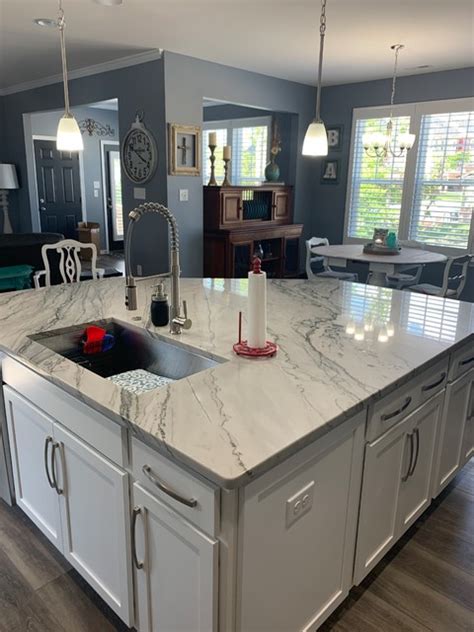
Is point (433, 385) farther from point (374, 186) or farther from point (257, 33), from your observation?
point (374, 186)

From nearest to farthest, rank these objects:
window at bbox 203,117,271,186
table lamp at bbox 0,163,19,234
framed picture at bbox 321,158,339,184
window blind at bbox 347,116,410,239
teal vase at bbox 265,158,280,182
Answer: window blind at bbox 347,116,410,239 → teal vase at bbox 265,158,280,182 → framed picture at bbox 321,158,339,184 → window at bbox 203,117,271,186 → table lamp at bbox 0,163,19,234

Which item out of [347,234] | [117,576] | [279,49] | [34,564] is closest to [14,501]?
[34,564]

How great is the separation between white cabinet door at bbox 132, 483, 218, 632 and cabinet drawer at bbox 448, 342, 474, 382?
126 centimetres

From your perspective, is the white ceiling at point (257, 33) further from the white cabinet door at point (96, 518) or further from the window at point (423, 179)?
the white cabinet door at point (96, 518)

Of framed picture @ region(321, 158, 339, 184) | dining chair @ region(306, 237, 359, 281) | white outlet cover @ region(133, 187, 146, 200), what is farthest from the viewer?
framed picture @ region(321, 158, 339, 184)

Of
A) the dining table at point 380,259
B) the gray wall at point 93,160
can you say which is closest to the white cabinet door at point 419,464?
the dining table at point 380,259

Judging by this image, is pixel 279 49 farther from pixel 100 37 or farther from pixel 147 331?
pixel 147 331

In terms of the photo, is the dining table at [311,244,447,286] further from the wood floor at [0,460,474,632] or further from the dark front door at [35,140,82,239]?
the dark front door at [35,140,82,239]

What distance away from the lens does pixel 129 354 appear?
2104mm

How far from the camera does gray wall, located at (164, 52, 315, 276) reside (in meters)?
4.91

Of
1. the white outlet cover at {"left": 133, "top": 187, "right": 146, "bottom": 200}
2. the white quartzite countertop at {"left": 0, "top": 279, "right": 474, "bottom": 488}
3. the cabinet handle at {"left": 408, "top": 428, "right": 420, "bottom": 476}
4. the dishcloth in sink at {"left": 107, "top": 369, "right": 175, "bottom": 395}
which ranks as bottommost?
the cabinet handle at {"left": 408, "top": 428, "right": 420, "bottom": 476}

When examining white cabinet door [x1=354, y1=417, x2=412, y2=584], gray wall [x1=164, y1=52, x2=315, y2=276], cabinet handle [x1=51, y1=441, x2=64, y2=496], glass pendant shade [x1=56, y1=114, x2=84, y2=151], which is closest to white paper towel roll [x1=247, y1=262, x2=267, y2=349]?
white cabinet door [x1=354, y1=417, x2=412, y2=584]

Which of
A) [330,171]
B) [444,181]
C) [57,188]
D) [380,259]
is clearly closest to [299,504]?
[380,259]

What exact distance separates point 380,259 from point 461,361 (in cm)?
261
